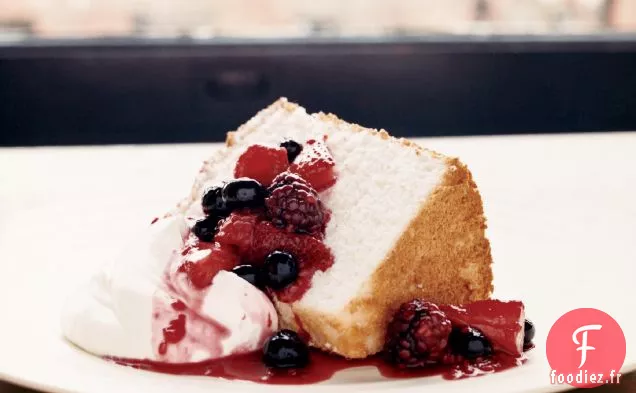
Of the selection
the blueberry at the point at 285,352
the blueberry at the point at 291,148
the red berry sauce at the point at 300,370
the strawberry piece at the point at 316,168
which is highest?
the blueberry at the point at 291,148

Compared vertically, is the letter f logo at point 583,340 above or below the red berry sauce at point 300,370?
above

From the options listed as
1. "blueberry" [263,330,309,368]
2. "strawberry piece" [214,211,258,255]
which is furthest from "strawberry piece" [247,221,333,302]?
"blueberry" [263,330,309,368]

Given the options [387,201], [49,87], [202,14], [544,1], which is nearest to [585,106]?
[544,1]

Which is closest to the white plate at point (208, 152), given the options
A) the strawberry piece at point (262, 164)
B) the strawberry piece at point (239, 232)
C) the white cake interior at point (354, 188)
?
the white cake interior at point (354, 188)

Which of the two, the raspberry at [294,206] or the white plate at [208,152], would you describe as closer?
the white plate at [208,152]

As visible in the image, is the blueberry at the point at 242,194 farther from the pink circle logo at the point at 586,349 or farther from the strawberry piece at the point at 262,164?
the pink circle logo at the point at 586,349

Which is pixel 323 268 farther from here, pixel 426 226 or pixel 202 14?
pixel 202 14
